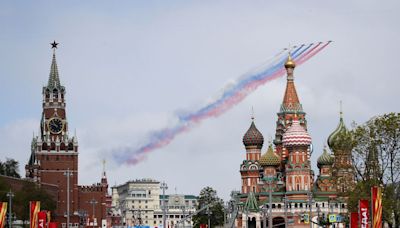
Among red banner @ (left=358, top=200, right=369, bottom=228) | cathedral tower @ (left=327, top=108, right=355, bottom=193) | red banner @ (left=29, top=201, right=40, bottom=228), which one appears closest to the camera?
red banner @ (left=358, top=200, right=369, bottom=228)

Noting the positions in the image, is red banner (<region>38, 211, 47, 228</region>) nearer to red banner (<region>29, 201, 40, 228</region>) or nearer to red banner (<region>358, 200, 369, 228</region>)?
red banner (<region>29, 201, 40, 228</region>)

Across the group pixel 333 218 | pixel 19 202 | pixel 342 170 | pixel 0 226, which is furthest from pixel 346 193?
pixel 19 202

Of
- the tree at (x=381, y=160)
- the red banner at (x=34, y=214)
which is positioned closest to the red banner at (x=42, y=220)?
the red banner at (x=34, y=214)

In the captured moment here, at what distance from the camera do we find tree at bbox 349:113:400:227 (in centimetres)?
9162

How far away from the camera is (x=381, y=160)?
92562 millimetres

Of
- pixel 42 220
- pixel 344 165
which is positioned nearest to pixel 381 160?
pixel 344 165

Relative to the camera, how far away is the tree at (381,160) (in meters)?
91.6

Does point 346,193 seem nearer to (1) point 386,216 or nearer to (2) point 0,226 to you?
(1) point 386,216

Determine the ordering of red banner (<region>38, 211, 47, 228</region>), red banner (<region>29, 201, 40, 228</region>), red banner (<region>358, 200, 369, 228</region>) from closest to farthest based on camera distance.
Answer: red banner (<region>358, 200, 369, 228</region>) → red banner (<region>38, 211, 47, 228</region>) → red banner (<region>29, 201, 40, 228</region>)

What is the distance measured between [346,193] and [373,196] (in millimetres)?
26084

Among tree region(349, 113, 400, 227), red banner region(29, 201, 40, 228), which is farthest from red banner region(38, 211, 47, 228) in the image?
tree region(349, 113, 400, 227)

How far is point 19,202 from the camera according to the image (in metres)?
176

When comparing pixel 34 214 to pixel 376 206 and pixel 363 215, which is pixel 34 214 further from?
pixel 376 206

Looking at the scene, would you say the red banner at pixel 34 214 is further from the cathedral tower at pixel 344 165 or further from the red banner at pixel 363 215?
the red banner at pixel 363 215
